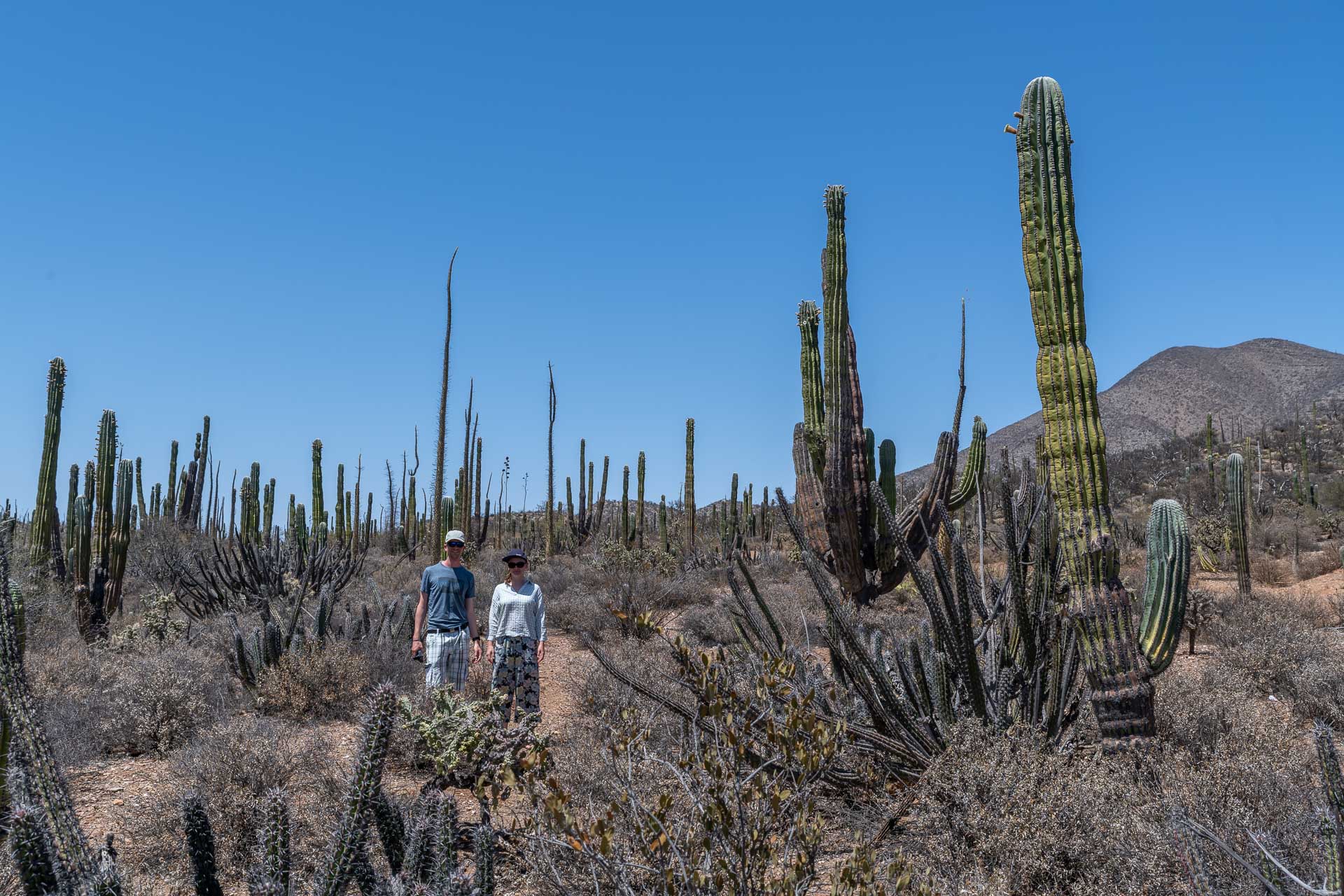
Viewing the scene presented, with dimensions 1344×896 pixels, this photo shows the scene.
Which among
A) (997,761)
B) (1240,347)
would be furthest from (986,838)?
(1240,347)

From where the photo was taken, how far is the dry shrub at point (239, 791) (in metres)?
4.67

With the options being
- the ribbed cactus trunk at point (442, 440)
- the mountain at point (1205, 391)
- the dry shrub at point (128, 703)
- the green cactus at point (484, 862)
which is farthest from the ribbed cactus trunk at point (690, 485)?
the mountain at point (1205, 391)

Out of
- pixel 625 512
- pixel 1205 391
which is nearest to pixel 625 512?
pixel 625 512

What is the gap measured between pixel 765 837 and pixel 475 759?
278 centimetres

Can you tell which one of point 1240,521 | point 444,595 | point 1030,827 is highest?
point 1240,521

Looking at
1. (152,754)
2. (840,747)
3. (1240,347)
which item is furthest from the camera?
(1240,347)

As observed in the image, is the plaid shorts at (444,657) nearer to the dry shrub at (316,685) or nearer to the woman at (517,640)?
the woman at (517,640)

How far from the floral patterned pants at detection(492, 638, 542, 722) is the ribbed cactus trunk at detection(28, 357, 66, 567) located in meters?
9.43

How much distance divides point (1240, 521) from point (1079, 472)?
11462 millimetres

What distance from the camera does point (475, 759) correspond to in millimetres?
5289

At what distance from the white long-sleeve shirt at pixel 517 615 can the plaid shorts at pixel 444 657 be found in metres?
0.27

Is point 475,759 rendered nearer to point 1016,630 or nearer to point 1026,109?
point 1016,630

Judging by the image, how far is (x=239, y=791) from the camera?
5.16 meters

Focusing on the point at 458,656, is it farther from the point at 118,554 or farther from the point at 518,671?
the point at 118,554
